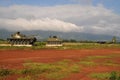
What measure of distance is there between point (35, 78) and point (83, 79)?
4.01 meters

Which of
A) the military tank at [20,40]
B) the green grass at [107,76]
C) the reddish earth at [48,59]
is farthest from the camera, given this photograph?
the military tank at [20,40]

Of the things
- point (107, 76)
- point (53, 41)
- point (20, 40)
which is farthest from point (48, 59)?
point (53, 41)

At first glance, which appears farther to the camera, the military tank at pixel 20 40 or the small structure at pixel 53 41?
the small structure at pixel 53 41

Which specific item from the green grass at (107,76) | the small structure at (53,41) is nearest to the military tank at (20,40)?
the small structure at (53,41)

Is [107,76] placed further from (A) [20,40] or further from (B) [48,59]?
(A) [20,40]

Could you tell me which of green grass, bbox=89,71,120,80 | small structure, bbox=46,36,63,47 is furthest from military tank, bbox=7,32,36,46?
green grass, bbox=89,71,120,80

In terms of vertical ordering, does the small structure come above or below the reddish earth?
above

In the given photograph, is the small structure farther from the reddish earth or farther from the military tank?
the reddish earth

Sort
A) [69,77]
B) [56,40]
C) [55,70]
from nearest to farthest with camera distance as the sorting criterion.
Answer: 1. [69,77]
2. [55,70]
3. [56,40]

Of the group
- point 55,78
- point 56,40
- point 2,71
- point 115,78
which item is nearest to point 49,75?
point 55,78

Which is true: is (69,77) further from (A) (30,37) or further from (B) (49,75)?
(A) (30,37)

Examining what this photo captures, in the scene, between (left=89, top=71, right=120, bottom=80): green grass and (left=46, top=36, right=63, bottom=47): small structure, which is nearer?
(left=89, top=71, right=120, bottom=80): green grass

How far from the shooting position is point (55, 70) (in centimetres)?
2620

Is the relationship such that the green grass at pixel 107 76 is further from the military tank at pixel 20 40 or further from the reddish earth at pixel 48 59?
the military tank at pixel 20 40
